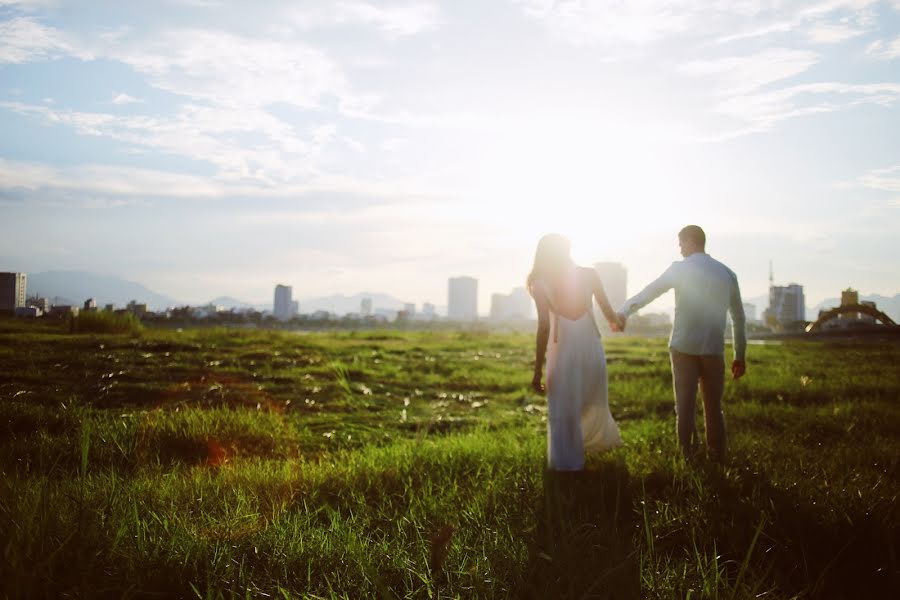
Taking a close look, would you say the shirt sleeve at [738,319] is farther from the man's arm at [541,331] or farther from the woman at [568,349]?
the man's arm at [541,331]

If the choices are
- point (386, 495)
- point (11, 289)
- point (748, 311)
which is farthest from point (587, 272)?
point (748, 311)

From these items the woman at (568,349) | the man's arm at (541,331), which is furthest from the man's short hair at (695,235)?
the man's arm at (541,331)

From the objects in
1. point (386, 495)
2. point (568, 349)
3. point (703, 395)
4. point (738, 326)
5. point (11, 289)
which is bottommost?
point (386, 495)

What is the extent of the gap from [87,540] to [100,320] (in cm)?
901

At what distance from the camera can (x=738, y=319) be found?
6977mm

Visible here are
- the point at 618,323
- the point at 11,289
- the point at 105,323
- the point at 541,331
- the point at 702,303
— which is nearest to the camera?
the point at 541,331

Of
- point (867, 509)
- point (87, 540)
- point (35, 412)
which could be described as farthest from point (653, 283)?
point (35, 412)

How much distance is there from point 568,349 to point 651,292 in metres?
1.44

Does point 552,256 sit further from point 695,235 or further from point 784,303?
point 784,303

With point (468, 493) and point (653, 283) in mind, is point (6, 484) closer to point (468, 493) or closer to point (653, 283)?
point (468, 493)

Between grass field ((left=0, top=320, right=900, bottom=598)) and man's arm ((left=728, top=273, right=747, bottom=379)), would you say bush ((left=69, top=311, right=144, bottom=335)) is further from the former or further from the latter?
man's arm ((left=728, top=273, right=747, bottom=379))

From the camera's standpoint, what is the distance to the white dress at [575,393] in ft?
20.7

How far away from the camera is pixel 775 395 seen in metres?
11.9

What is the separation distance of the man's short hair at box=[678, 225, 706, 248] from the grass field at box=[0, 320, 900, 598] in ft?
8.03
